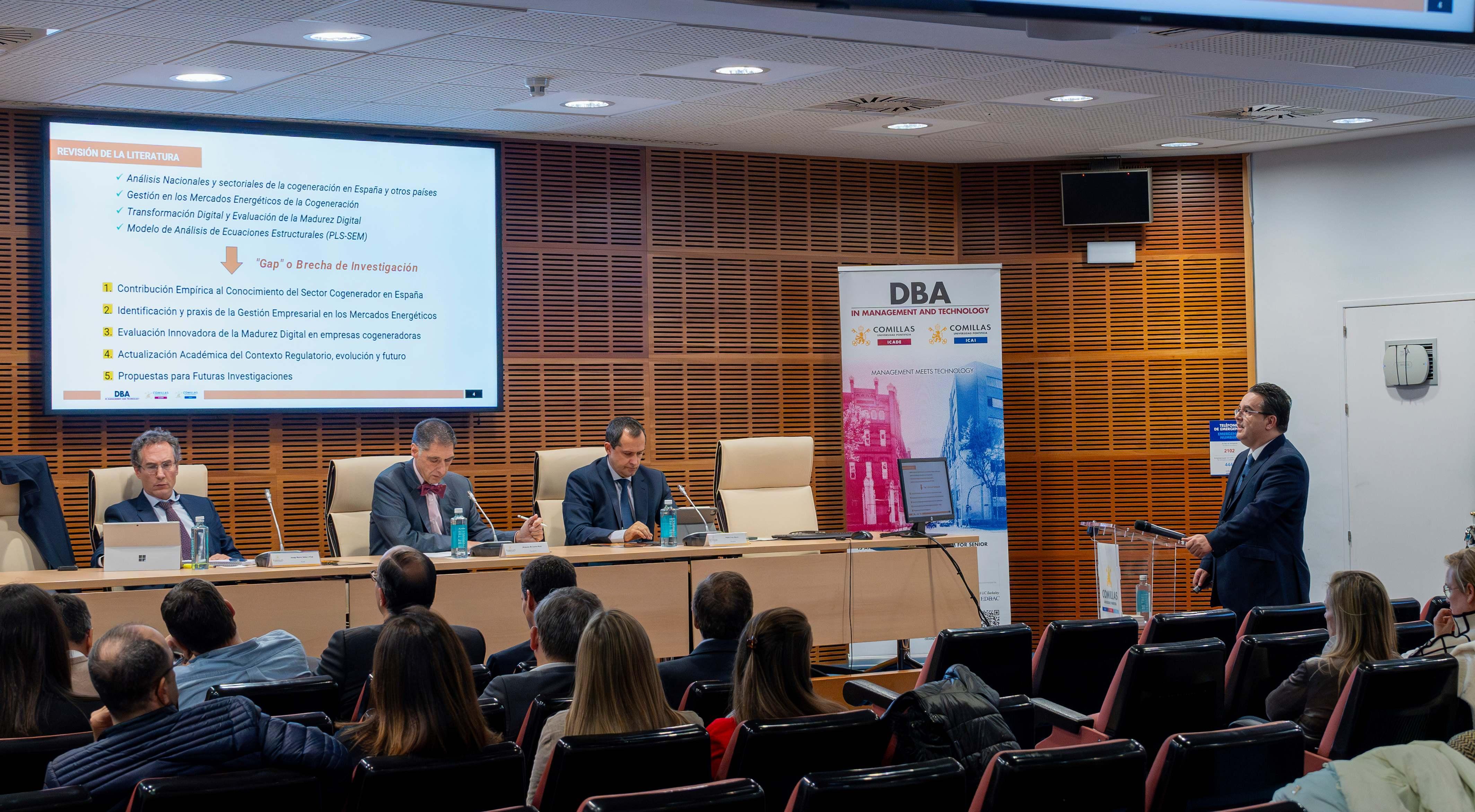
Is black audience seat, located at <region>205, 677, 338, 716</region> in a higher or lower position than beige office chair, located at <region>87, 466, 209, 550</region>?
lower

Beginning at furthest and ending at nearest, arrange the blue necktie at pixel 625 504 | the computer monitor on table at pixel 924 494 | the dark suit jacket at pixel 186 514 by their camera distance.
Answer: the blue necktie at pixel 625 504
the computer monitor on table at pixel 924 494
the dark suit jacket at pixel 186 514

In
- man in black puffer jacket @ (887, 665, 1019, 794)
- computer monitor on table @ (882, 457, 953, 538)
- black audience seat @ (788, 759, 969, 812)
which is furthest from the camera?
computer monitor on table @ (882, 457, 953, 538)

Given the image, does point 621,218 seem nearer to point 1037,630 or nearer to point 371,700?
point 1037,630

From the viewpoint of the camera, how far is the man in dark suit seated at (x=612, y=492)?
6.28m

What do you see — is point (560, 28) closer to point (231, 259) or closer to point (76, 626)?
point (231, 259)

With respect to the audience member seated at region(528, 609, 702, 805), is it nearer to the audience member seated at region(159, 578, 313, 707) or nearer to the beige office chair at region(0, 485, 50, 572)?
the audience member seated at region(159, 578, 313, 707)

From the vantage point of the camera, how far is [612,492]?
6379mm

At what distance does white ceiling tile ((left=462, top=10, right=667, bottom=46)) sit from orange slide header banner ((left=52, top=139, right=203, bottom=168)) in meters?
2.22

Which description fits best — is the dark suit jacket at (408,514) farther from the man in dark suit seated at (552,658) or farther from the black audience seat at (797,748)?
the black audience seat at (797,748)

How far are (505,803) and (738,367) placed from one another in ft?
18.7

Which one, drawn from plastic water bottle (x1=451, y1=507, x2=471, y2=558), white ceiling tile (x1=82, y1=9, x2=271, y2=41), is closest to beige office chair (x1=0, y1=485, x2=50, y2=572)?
plastic water bottle (x1=451, y1=507, x2=471, y2=558)

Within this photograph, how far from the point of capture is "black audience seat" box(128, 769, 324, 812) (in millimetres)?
2223

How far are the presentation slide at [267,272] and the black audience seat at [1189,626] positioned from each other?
4260 mm

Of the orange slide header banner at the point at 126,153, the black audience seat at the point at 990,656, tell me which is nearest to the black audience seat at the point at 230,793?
the black audience seat at the point at 990,656
